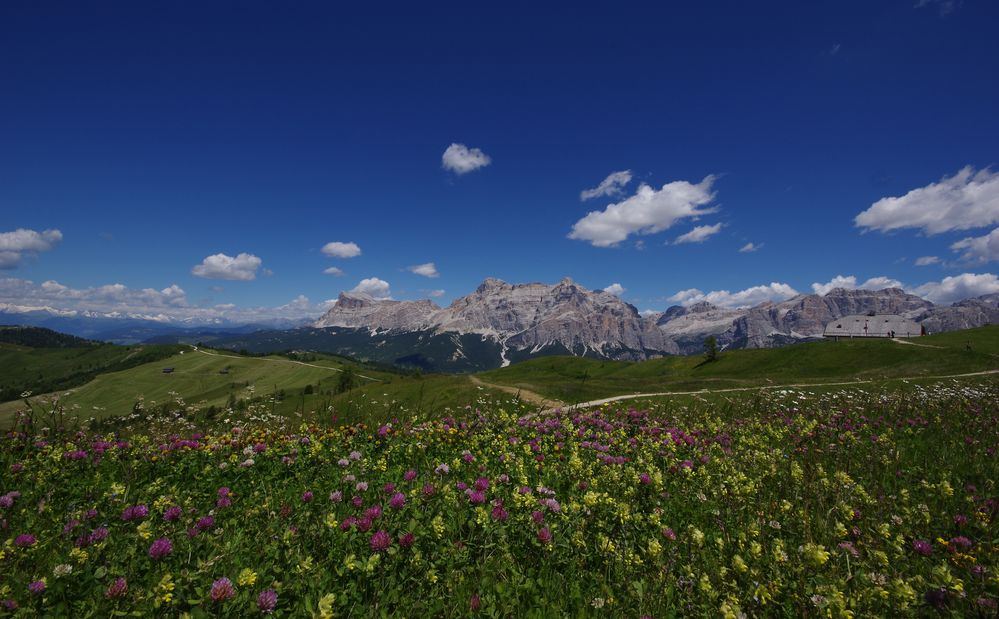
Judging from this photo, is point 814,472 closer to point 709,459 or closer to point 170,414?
point 709,459

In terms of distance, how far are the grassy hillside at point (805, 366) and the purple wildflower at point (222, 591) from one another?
31788mm

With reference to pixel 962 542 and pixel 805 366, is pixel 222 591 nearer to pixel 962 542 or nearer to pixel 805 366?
pixel 962 542

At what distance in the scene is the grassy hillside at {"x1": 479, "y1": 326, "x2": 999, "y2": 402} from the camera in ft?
164

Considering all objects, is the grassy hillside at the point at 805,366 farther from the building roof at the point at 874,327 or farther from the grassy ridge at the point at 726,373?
the building roof at the point at 874,327

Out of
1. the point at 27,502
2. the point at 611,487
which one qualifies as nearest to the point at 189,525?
the point at 27,502

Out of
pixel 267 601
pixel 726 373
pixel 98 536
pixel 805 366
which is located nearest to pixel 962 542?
pixel 267 601

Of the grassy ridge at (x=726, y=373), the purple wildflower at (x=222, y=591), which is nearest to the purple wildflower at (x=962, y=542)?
the purple wildflower at (x=222, y=591)

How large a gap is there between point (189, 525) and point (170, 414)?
974 cm

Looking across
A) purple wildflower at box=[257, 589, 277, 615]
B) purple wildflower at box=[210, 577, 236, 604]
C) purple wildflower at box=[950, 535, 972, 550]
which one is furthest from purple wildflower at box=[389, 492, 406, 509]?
purple wildflower at box=[950, 535, 972, 550]

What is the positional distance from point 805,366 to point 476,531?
92.8 m

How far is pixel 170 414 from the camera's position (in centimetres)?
1314

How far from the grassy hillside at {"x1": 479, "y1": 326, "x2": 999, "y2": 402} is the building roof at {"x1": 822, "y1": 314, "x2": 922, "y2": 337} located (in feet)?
136

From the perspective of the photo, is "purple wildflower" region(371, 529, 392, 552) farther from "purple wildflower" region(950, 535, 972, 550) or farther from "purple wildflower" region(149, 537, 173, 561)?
"purple wildflower" region(950, 535, 972, 550)

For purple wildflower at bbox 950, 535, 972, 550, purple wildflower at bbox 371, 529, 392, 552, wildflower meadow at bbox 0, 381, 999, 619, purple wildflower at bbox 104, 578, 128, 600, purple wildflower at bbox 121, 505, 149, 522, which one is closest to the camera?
purple wildflower at bbox 104, 578, 128, 600
